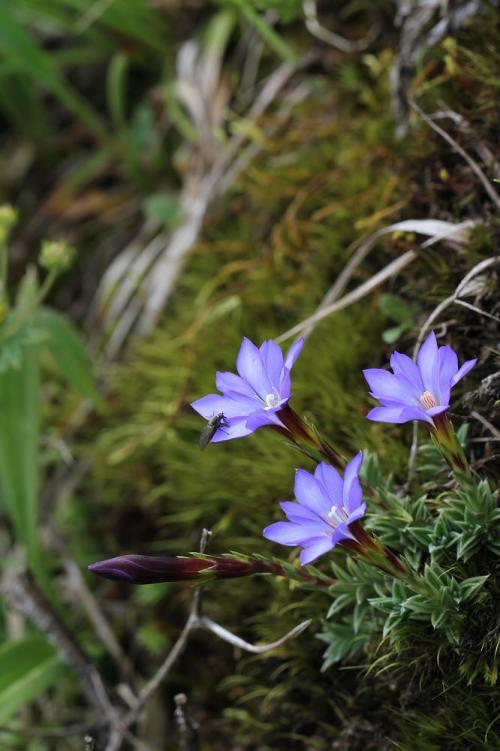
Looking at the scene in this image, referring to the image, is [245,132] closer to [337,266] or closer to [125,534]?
[337,266]

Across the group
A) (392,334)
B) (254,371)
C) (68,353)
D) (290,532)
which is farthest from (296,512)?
(68,353)

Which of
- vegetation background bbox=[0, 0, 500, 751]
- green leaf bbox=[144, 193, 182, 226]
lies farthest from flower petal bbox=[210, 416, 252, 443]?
green leaf bbox=[144, 193, 182, 226]

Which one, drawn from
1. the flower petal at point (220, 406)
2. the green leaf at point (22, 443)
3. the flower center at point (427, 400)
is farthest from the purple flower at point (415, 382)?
the green leaf at point (22, 443)

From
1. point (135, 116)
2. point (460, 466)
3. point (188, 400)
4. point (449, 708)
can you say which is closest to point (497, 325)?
point (460, 466)

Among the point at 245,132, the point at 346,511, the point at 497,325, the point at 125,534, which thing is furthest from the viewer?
the point at 245,132

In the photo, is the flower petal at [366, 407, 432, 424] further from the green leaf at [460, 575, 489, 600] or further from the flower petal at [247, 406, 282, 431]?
the green leaf at [460, 575, 489, 600]

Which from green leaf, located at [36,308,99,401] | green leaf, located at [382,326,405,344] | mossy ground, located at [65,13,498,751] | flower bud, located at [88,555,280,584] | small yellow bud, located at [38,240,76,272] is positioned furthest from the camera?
green leaf, located at [36,308,99,401]

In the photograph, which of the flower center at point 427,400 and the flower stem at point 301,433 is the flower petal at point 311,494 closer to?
the flower stem at point 301,433
